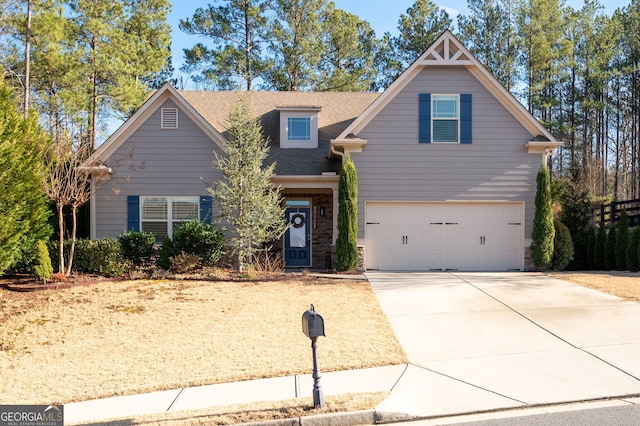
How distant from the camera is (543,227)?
50.3 ft

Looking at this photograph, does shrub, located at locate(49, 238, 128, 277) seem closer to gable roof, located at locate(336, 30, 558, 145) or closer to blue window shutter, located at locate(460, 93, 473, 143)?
gable roof, located at locate(336, 30, 558, 145)

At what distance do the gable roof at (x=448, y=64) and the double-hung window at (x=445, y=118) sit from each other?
959 mm

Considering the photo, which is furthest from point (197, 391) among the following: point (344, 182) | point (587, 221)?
point (587, 221)

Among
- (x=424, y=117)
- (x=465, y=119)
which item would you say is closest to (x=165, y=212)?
(x=424, y=117)

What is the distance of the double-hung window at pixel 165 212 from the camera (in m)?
16.1

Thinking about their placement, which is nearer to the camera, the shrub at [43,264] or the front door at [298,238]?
the shrub at [43,264]

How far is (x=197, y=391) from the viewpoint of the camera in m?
6.71

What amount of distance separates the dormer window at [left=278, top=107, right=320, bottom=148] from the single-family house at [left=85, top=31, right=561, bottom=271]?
1.53 m

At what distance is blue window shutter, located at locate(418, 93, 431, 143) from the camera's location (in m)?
15.7

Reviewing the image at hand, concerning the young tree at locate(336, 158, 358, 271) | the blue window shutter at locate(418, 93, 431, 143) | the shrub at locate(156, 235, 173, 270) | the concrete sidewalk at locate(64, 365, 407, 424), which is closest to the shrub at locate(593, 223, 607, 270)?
the blue window shutter at locate(418, 93, 431, 143)

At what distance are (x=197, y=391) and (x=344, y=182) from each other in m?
9.27

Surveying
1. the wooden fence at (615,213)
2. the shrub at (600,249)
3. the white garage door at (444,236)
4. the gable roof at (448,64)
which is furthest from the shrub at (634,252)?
the gable roof at (448,64)

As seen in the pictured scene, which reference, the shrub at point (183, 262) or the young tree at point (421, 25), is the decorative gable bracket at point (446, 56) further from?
the young tree at point (421, 25)

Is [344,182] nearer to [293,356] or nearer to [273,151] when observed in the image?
[273,151]
